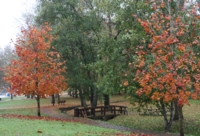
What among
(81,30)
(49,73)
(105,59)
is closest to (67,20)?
(81,30)

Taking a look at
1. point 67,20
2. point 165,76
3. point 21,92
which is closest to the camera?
point 165,76

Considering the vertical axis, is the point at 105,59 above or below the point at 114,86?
above

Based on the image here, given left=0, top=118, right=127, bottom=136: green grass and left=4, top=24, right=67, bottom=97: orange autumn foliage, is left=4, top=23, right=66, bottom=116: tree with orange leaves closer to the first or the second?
left=4, top=24, right=67, bottom=97: orange autumn foliage

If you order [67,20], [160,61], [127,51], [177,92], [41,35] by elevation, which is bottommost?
[177,92]

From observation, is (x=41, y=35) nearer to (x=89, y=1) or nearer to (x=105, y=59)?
(x=105, y=59)

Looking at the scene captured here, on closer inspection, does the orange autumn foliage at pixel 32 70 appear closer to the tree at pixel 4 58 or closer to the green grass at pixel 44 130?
the green grass at pixel 44 130

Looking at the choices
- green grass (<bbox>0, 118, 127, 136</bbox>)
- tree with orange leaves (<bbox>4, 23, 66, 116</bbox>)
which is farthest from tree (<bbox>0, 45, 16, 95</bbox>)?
green grass (<bbox>0, 118, 127, 136</bbox>)

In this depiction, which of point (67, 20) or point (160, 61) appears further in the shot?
point (67, 20)

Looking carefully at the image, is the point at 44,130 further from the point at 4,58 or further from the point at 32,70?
the point at 4,58

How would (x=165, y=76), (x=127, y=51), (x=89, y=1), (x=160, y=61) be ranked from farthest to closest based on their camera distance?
(x=89, y=1) → (x=127, y=51) → (x=160, y=61) → (x=165, y=76)

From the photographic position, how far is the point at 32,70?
21797mm

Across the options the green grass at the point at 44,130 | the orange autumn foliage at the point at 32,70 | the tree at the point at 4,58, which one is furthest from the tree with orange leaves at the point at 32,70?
the tree at the point at 4,58

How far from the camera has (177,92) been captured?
33.3 feet

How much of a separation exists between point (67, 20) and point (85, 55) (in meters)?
4.88
